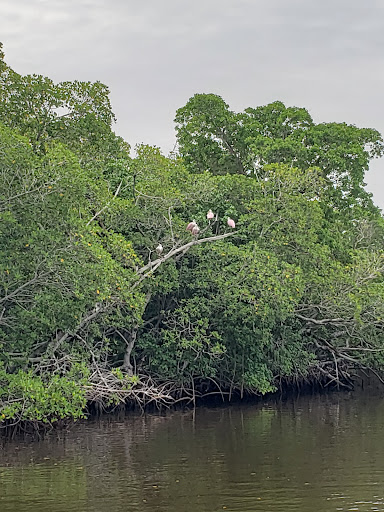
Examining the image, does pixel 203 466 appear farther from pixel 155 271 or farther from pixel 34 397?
pixel 155 271

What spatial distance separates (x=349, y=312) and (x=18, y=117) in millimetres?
10374

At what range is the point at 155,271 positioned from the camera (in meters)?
Answer: 20.2

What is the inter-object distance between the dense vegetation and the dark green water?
3.71 feet

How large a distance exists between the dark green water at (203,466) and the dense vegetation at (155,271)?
44.5 inches

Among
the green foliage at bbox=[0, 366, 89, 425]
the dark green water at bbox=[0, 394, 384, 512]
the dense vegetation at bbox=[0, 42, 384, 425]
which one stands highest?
the dense vegetation at bbox=[0, 42, 384, 425]

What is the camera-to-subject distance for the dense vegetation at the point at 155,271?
50.0ft

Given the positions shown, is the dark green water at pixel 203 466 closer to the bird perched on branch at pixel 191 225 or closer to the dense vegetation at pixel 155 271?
the dense vegetation at pixel 155 271

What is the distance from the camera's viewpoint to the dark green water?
10.3 metres

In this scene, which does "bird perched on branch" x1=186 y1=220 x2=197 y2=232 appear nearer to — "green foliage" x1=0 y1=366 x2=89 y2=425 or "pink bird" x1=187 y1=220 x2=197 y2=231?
"pink bird" x1=187 y1=220 x2=197 y2=231

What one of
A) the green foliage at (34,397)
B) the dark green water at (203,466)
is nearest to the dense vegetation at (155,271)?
the green foliage at (34,397)

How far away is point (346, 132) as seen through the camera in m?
27.2

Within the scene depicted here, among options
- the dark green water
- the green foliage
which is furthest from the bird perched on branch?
the green foliage

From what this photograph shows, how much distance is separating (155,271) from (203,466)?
8.07m

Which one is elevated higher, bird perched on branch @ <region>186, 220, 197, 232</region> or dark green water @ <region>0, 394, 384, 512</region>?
bird perched on branch @ <region>186, 220, 197, 232</region>
